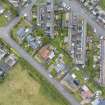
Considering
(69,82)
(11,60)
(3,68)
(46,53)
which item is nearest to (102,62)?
(69,82)

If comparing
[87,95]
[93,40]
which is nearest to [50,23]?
[93,40]

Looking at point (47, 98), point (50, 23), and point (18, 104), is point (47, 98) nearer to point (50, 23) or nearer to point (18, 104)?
point (18, 104)

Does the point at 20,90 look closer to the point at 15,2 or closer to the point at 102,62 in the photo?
the point at 102,62

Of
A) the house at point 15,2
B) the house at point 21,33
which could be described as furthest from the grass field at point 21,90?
the house at point 15,2

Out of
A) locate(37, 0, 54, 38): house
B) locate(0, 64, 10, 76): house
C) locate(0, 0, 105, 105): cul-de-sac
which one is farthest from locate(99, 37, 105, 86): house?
locate(0, 64, 10, 76): house

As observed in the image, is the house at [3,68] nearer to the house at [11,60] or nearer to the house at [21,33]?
the house at [11,60]
